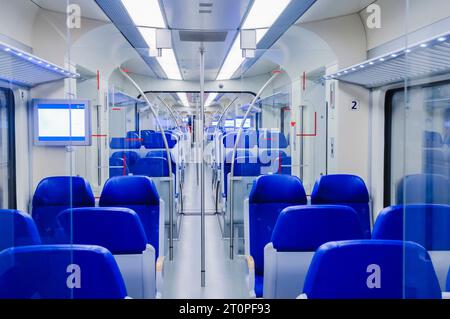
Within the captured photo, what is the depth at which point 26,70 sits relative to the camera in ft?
9.36

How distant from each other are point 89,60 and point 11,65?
1856 mm

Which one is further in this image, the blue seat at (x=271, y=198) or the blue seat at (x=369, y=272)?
the blue seat at (x=271, y=198)

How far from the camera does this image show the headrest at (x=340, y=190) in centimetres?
328

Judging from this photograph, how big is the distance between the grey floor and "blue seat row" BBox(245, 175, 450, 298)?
2.26ft

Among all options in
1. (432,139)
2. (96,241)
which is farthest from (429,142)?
(96,241)

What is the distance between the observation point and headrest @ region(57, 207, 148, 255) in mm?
2105

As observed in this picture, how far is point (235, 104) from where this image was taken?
654 cm

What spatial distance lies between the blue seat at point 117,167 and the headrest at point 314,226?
3713mm

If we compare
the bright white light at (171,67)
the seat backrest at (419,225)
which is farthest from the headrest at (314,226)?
the bright white light at (171,67)

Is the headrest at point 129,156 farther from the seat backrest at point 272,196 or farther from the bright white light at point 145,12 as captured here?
the seat backrest at point 272,196

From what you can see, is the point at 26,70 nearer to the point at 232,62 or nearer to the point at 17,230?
the point at 17,230

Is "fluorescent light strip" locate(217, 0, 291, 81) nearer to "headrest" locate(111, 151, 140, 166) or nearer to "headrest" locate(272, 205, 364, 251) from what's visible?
"headrest" locate(111, 151, 140, 166)

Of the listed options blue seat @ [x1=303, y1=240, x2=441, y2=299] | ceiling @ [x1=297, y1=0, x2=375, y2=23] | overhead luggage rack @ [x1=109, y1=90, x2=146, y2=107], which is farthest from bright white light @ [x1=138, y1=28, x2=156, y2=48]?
blue seat @ [x1=303, y1=240, x2=441, y2=299]

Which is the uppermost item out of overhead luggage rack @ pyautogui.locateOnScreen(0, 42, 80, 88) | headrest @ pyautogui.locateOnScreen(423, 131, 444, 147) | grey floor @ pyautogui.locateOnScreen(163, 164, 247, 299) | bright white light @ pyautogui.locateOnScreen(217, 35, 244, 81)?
bright white light @ pyautogui.locateOnScreen(217, 35, 244, 81)
